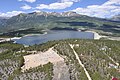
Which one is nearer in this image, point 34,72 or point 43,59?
point 34,72

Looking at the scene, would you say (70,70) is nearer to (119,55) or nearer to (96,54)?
(96,54)

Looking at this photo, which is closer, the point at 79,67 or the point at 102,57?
the point at 79,67

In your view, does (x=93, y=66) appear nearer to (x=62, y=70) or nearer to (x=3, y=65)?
(x=62, y=70)

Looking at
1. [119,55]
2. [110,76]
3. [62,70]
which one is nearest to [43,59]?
[62,70]

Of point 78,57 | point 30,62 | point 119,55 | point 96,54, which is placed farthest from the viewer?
point 119,55

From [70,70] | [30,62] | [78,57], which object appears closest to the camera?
[70,70]

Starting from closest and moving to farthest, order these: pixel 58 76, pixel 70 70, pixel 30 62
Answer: pixel 58 76, pixel 70 70, pixel 30 62

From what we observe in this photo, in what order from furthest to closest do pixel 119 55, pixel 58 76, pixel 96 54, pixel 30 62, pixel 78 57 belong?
pixel 119 55, pixel 96 54, pixel 78 57, pixel 30 62, pixel 58 76

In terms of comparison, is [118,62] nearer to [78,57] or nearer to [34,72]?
[78,57]

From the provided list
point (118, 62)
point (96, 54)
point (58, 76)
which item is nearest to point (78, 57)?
point (96, 54)
